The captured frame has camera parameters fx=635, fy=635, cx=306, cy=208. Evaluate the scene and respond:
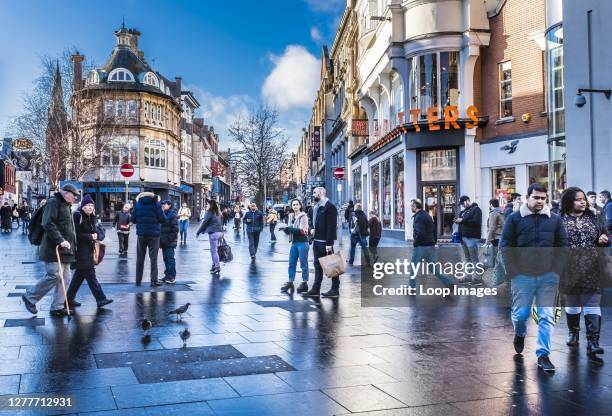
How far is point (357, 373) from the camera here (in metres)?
6.05

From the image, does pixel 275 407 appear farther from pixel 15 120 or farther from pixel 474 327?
pixel 15 120

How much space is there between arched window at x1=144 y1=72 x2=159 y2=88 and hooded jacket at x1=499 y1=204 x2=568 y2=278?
6136 centimetres

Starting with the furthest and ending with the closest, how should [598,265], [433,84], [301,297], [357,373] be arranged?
[433,84] < [301,297] < [598,265] < [357,373]

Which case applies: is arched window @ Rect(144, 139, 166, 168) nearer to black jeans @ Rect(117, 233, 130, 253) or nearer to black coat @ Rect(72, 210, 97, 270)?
black jeans @ Rect(117, 233, 130, 253)

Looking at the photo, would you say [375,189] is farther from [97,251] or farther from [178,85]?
[178,85]

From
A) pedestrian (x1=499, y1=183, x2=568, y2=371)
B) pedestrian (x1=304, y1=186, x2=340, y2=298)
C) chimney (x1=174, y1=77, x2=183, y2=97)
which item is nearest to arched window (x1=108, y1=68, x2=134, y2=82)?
chimney (x1=174, y1=77, x2=183, y2=97)

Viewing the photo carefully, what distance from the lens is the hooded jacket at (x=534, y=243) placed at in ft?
21.4

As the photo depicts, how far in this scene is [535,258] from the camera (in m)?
6.51

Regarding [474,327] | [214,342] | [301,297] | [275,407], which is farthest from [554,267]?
[301,297]

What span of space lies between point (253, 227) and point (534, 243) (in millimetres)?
14501

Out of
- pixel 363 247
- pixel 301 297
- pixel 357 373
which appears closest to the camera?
pixel 357 373

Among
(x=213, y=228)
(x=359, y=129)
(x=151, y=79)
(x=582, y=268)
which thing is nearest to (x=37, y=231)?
(x=213, y=228)

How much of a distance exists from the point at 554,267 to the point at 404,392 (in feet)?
7.54

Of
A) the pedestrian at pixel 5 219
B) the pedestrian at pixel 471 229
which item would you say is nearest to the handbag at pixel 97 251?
the pedestrian at pixel 471 229
